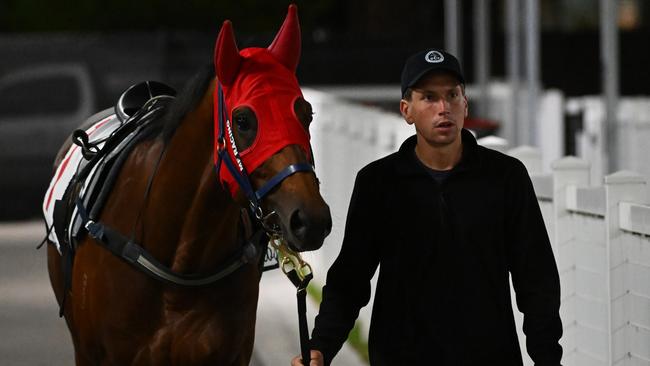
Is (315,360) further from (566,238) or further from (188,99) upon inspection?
(566,238)

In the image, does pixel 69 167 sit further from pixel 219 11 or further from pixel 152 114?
pixel 219 11

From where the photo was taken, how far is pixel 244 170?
5.68 m

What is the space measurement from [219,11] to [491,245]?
1215 inches

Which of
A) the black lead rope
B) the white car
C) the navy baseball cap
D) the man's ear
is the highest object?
the navy baseball cap

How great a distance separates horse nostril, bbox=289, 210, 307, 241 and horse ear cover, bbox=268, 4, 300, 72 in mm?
895

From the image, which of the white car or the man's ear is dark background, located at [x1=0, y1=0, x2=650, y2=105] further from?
the man's ear

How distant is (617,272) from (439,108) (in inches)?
71.1

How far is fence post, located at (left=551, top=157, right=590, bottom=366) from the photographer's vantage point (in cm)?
740

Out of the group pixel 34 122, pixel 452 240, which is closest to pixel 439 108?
pixel 452 240

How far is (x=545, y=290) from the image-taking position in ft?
17.1

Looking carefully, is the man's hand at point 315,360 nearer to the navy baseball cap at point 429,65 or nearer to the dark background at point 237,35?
the navy baseball cap at point 429,65

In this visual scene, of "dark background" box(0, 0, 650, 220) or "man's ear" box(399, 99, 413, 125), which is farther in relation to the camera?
"dark background" box(0, 0, 650, 220)

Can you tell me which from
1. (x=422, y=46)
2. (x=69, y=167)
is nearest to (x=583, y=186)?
(x=69, y=167)

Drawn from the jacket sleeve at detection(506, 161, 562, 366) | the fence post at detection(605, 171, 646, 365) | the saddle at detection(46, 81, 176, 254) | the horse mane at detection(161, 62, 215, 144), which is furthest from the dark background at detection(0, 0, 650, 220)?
the jacket sleeve at detection(506, 161, 562, 366)
